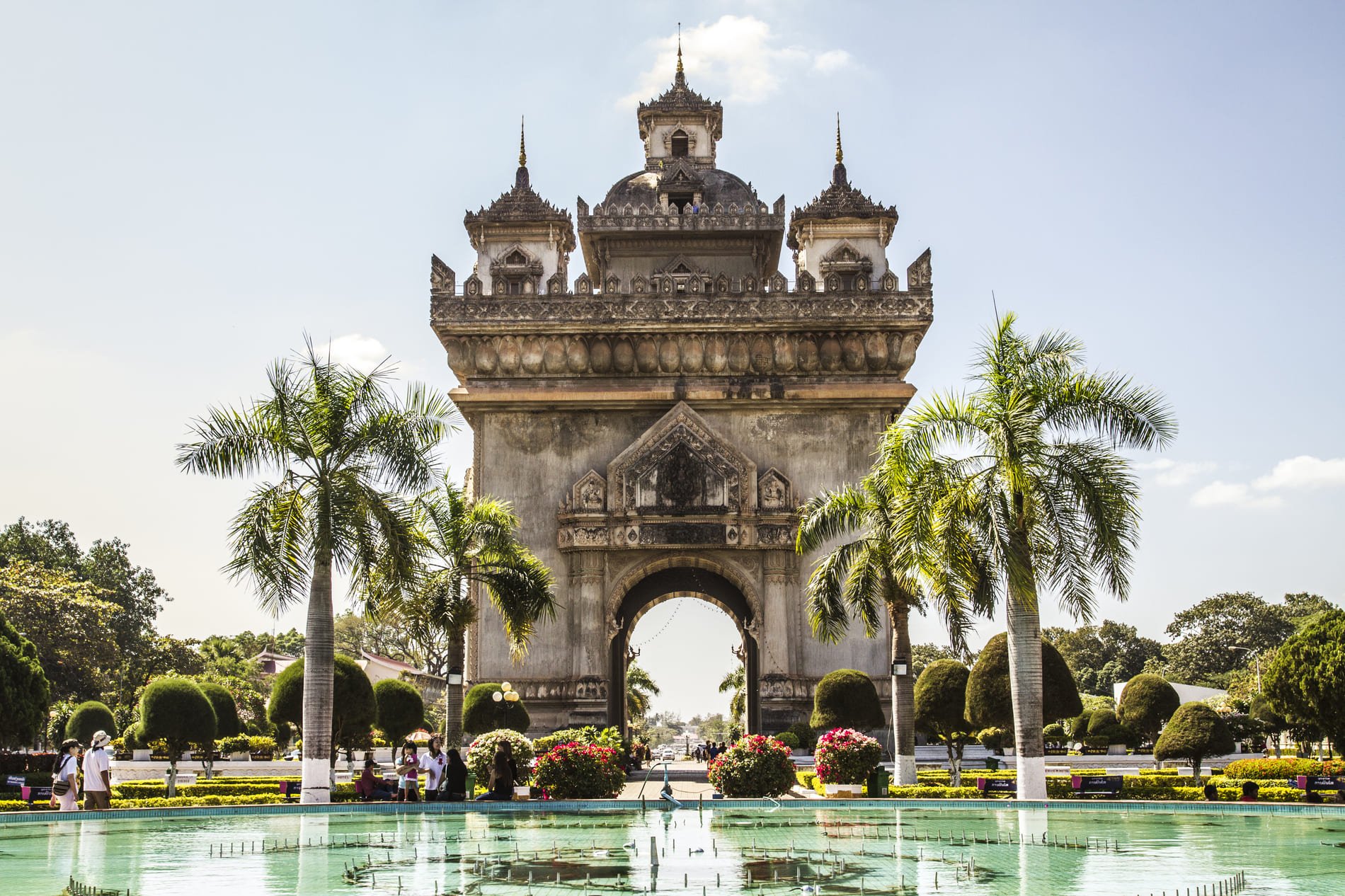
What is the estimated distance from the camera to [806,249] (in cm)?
3444

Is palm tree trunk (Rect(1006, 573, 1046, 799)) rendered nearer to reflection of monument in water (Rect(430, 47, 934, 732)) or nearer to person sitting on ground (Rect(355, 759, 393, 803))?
person sitting on ground (Rect(355, 759, 393, 803))

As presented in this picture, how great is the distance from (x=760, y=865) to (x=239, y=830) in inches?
266

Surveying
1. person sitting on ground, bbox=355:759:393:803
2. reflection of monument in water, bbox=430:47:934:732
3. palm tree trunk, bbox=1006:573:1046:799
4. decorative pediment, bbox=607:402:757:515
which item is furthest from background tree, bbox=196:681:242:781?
palm tree trunk, bbox=1006:573:1046:799

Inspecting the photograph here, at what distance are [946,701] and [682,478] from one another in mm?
8079

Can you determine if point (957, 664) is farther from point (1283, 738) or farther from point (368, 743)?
point (1283, 738)

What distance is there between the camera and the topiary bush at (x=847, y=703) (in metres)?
27.4

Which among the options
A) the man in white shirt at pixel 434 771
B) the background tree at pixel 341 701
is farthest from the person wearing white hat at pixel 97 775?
the background tree at pixel 341 701

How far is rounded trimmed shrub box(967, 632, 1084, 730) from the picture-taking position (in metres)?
24.7

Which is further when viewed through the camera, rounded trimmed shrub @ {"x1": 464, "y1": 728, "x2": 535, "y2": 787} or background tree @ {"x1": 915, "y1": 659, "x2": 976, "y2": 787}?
background tree @ {"x1": 915, "y1": 659, "x2": 976, "y2": 787}

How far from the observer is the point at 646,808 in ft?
59.8

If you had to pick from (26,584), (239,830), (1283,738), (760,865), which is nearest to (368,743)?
(239,830)

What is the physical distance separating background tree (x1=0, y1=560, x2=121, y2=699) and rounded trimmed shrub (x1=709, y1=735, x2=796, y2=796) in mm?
35430

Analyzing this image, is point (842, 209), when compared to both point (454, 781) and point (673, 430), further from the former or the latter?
point (454, 781)

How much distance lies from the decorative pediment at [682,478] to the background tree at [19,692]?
45.7 ft
